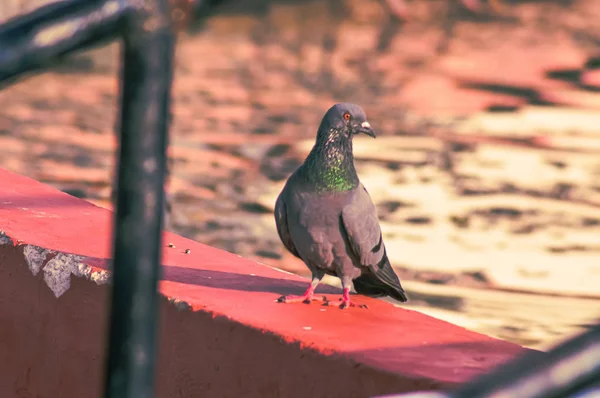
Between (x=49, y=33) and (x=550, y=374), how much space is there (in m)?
0.32

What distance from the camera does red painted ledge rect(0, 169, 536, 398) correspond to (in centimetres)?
221

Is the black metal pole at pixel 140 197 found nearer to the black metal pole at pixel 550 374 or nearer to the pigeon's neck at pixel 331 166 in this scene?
the black metal pole at pixel 550 374

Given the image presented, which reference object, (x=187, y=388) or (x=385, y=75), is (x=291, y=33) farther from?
(x=187, y=388)

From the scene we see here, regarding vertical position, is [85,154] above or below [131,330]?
above

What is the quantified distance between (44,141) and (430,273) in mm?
3784

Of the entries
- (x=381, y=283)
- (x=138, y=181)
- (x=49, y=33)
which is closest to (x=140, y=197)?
(x=138, y=181)

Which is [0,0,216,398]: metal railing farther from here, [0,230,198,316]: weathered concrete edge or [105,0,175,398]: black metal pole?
[0,230,198,316]: weathered concrete edge

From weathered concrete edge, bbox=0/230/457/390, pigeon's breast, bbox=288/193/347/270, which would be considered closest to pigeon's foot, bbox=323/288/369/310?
pigeon's breast, bbox=288/193/347/270

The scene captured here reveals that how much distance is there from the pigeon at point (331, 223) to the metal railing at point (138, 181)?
1993mm

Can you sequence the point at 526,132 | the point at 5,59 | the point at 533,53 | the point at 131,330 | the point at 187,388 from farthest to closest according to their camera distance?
the point at 533,53 < the point at 526,132 < the point at 187,388 < the point at 131,330 < the point at 5,59

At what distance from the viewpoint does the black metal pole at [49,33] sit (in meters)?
0.60

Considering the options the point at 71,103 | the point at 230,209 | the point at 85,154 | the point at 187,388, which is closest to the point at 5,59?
the point at 187,388

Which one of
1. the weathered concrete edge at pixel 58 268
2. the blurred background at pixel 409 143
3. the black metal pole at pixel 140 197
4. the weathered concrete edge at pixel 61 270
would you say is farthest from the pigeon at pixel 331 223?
the black metal pole at pixel 140 197

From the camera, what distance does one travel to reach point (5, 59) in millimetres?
591
